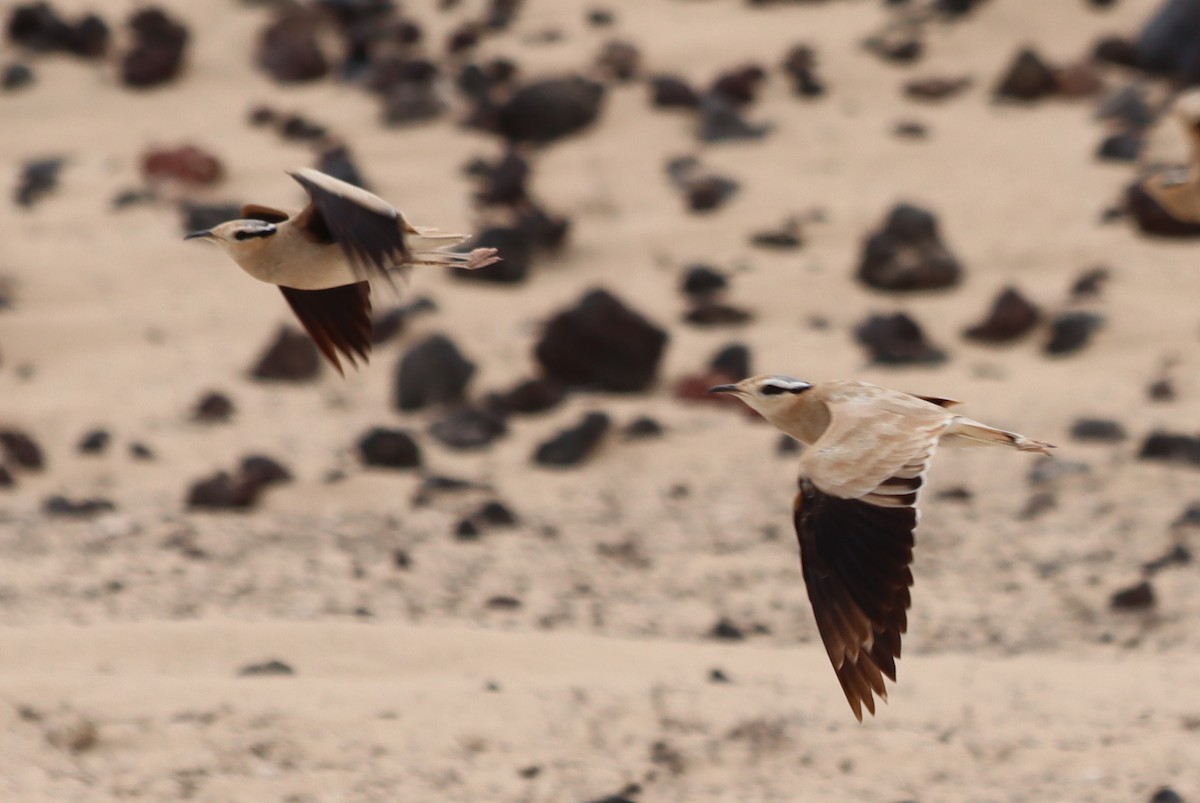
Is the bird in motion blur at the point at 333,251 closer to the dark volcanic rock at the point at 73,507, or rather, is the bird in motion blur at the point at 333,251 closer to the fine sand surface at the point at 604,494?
the fine sand surface at the point at 604,494

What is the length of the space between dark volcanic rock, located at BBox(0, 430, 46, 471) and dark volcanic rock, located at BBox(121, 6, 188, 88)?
6520 mm

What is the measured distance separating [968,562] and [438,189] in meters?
6.04

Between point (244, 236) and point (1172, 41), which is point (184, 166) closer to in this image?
point (1172, 41)

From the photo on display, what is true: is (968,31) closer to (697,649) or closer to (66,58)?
(66,58)

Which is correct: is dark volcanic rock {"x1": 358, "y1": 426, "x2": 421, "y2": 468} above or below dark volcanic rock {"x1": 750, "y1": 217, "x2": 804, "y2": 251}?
above

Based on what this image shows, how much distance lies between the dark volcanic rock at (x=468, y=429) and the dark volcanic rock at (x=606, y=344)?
64 cm

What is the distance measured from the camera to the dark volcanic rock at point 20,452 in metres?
9.00

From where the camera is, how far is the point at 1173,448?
28.0ft

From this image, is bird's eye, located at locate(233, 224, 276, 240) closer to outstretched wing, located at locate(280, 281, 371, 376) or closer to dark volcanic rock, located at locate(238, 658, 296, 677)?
outstretched wing, located at locate(280, 281, 371, 376)

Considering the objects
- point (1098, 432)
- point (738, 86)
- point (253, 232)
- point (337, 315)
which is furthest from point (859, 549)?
point (738, 86)

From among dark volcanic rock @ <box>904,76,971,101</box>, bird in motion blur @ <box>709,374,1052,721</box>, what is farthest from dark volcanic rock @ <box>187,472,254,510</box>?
dark volcanic rock @ <box>904,76,971,101</box>

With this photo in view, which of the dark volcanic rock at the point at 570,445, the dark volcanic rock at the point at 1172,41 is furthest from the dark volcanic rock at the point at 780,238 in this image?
the dark volcanic rock at the point at 1172,41

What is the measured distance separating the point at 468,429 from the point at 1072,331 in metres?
3.27

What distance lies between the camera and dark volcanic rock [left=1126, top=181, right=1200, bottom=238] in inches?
443
